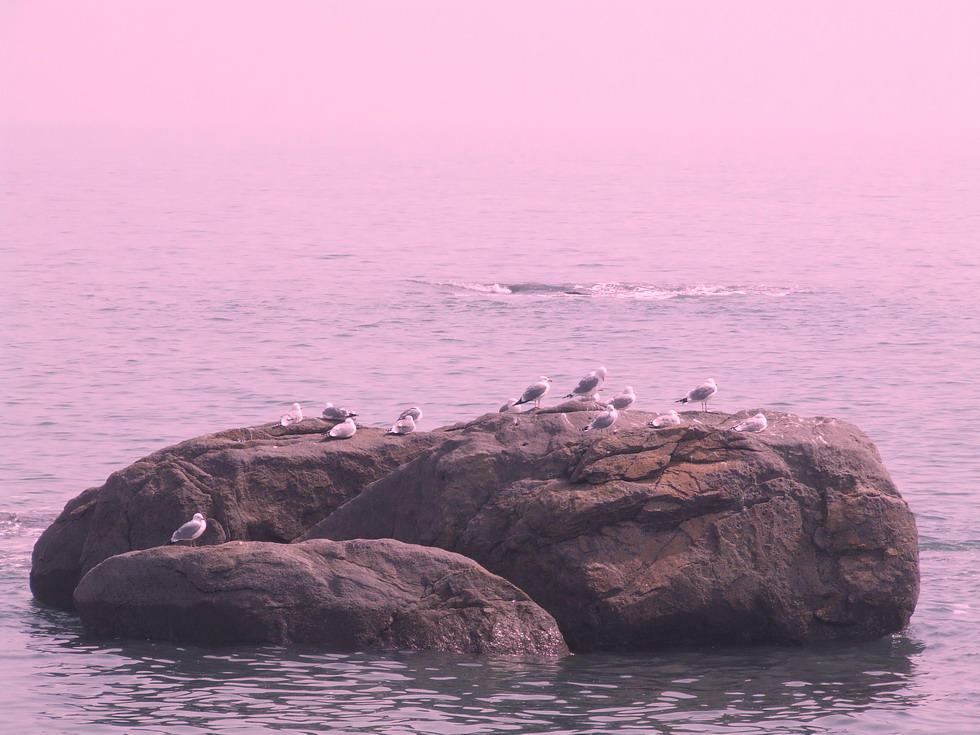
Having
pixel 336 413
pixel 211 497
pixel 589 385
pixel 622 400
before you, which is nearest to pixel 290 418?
pixel 336 413

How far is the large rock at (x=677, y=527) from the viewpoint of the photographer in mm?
19594

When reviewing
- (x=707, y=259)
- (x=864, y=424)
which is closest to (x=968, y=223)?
(x=707, y=259)

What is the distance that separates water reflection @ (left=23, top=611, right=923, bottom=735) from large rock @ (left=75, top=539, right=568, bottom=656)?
Answer: 262 mm

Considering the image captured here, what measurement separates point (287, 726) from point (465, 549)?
13.9 ft

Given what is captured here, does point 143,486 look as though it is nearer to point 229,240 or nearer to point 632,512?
point 632,512

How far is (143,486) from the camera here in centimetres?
2167

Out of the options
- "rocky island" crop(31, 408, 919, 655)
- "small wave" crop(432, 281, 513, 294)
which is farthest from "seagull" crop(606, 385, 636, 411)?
"small wave" crop(432, 281, 513, 294)

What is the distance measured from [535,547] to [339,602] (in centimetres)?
268

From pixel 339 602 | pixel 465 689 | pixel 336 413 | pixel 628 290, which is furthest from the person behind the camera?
pixel 628 290

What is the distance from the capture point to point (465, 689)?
1780cm

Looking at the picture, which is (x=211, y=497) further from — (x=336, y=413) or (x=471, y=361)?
(x=471, y=361)

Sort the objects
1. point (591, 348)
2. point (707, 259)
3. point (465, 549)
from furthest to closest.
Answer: point (707, 259) < point (591, 348) < point (465, 549)

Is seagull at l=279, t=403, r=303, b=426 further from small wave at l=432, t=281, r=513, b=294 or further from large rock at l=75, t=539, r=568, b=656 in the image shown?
A: small wave at l=432, t=281, r=513, b=294

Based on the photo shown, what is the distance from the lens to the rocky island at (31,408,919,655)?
750 inches
